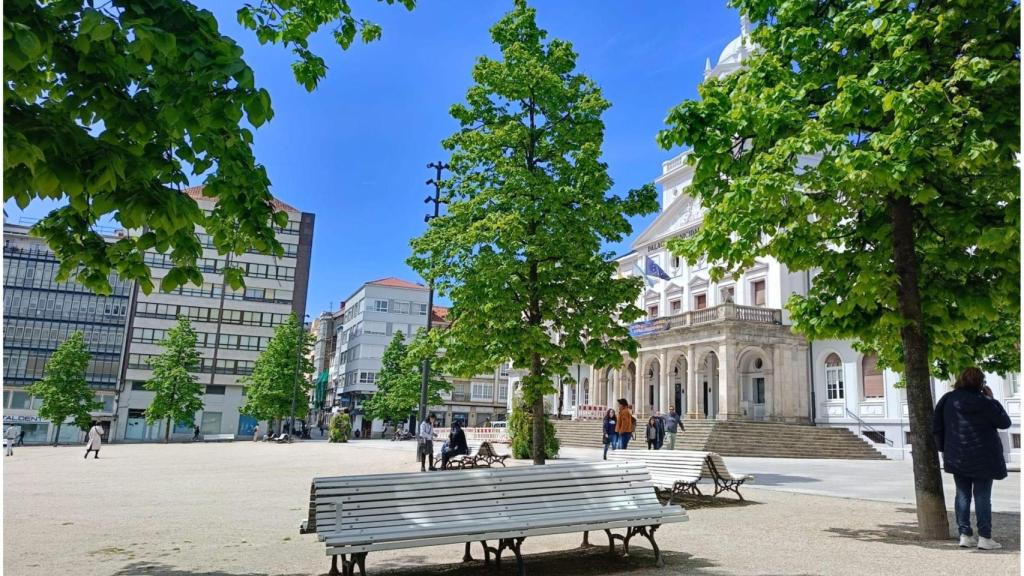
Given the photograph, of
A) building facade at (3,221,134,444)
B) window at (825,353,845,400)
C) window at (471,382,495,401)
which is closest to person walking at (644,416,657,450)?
window at (825,353,845,400)

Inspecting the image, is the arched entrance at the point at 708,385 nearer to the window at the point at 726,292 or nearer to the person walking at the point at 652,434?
the window at the point at 726,292

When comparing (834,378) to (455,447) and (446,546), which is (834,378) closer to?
(455,447)

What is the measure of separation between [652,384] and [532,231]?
3413cm

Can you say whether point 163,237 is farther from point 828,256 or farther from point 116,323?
point 116,323

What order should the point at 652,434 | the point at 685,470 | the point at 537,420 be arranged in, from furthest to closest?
the point at 652,434 → the point at 537,420 → the point at 685,470

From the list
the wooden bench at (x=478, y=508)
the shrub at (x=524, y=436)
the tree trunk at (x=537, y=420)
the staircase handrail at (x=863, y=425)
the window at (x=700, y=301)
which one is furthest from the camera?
the window at (x=700, y=301)

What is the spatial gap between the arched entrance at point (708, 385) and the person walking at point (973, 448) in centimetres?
3170

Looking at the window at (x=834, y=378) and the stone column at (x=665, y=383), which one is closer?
the window at (x=834, y=378)

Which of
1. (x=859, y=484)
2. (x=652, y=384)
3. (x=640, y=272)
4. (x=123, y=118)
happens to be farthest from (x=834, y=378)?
(x=123, y=118)

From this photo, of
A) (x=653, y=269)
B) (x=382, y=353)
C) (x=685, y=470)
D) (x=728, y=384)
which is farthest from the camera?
(x=382, y=353)

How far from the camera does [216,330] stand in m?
75.0

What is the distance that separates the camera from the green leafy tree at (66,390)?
187 feet

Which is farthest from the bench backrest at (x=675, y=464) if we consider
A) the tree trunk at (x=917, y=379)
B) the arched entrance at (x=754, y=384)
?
the arched entrance at (x=754, y=384)

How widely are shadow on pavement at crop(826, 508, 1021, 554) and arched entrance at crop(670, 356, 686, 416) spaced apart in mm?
33659
